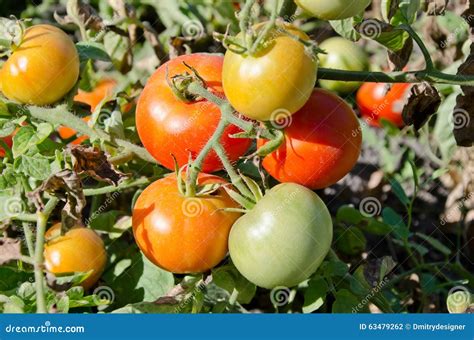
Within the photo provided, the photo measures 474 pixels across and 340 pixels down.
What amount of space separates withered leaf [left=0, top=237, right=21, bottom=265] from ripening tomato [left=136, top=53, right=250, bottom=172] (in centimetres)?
44

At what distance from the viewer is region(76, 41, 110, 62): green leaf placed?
67.5 inches

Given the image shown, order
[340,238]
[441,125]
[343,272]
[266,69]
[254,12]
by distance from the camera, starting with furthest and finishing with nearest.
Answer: [441,125]
[340,238]
[343,272]
[254,12]
[266,69]

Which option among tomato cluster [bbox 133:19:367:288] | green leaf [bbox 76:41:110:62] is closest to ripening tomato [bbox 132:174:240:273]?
tomato cluster [bbox 133:19:367:288]

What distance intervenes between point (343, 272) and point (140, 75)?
95 centimetres

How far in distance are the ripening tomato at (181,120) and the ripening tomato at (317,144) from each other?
0.33ft

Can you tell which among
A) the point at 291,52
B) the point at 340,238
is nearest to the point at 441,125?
the point at 340,238

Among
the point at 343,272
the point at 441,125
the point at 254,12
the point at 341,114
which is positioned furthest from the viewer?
the point at 441,125

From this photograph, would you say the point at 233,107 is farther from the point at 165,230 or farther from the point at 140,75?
the point at 140,75

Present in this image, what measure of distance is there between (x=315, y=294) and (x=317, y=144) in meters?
0.35

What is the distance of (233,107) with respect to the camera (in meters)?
1.28

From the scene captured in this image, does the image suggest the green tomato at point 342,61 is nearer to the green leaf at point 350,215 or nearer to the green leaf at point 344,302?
the green leaf at point 350,215

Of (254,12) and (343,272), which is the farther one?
(343,272)

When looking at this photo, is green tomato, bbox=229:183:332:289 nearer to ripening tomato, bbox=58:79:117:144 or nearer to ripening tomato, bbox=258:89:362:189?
ripening tomato, bbox=258:89:362:189

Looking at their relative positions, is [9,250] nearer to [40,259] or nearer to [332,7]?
[40,259]
